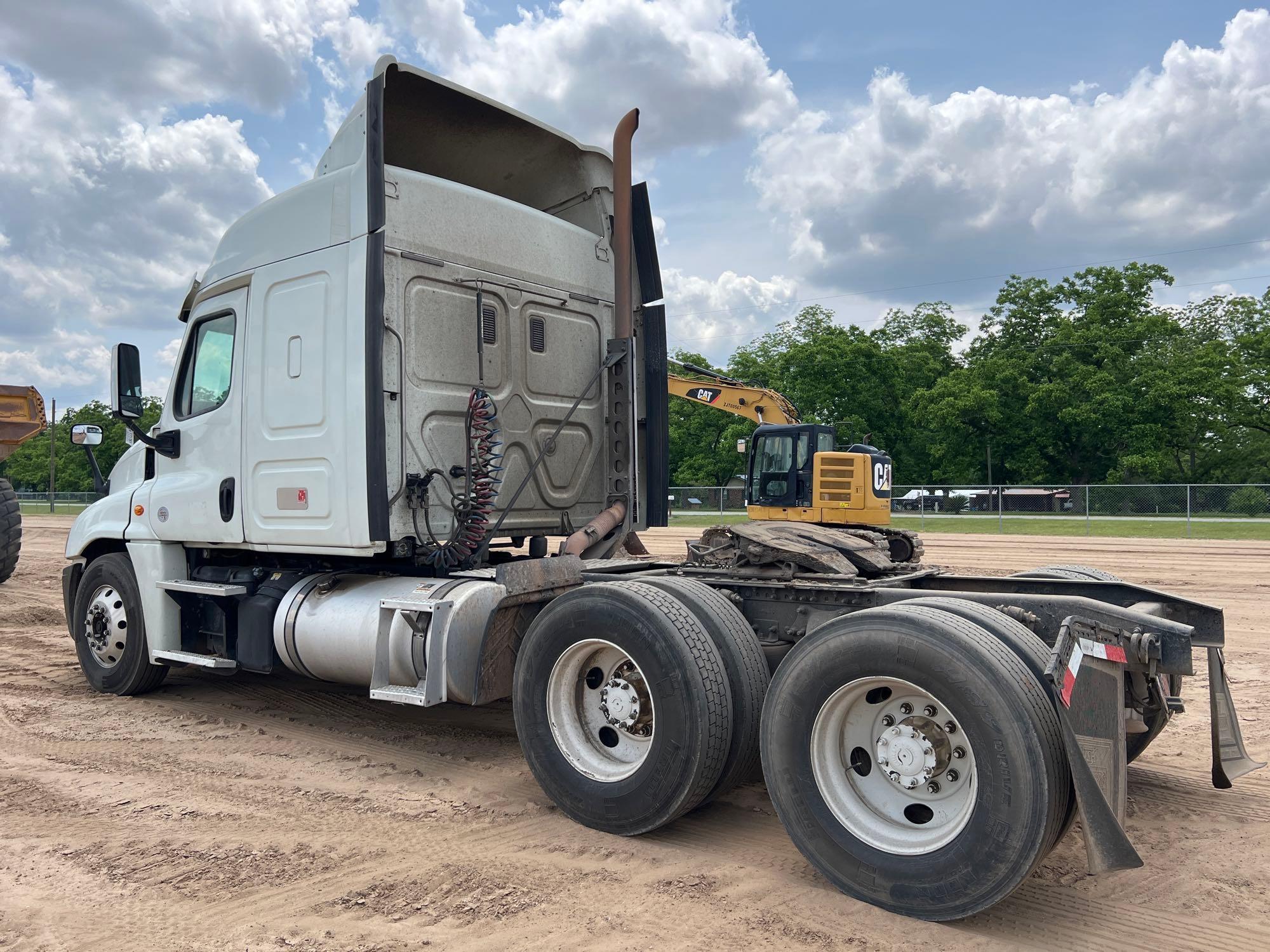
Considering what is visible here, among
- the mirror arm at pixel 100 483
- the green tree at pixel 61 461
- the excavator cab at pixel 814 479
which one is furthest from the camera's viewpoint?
the green tree at pixel 61 461

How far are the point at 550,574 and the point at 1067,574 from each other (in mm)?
2762

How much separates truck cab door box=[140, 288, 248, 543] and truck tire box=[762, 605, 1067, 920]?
4255 mm

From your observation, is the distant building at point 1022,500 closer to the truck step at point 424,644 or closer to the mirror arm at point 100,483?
the mirror arm at point 100,483

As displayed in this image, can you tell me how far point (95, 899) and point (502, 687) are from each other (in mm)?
2096

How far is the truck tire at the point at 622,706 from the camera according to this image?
4.20 m

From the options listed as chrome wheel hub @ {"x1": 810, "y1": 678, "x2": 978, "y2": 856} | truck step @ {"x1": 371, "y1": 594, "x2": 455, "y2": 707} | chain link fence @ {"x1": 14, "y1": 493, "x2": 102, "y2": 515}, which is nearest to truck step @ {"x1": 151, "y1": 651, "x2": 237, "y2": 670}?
truck step @ {"x1": 371, "y1": 594, "x2": 455, "y2": 707}

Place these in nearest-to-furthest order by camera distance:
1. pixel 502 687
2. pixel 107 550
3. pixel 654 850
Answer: pixel 654 850
pixel 502 687
pixel 107 550

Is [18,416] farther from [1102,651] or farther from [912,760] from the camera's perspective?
[1102,651]

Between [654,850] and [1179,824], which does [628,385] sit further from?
[1179,824]

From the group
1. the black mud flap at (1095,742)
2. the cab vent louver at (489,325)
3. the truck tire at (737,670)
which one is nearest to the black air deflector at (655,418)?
the cab vent louver at (489,325)

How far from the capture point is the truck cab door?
6.55m

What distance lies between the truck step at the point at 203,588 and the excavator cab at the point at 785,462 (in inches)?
568

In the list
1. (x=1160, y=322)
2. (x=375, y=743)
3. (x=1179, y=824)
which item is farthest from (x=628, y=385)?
(x=1160, y=322)

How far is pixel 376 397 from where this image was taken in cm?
553
